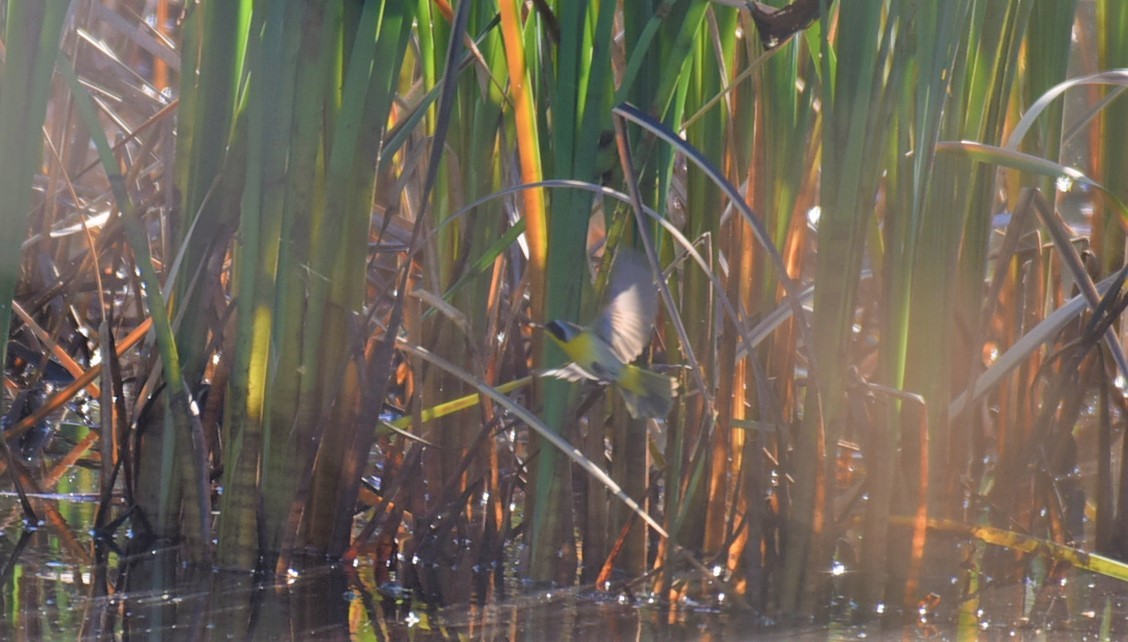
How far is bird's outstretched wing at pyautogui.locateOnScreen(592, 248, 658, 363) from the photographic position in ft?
4.79

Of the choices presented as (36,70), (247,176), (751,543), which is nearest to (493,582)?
(751,543)

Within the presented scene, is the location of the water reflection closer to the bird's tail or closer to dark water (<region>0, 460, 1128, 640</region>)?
dark water (<region>0, 460, 1128, 640</region>)

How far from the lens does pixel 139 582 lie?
1513mm

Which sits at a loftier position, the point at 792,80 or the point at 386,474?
the point at 792,80

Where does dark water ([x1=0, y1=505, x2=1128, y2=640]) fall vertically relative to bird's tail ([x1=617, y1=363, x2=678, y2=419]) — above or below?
below

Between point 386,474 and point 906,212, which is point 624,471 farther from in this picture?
point 906,212

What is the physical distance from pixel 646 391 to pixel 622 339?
79mm

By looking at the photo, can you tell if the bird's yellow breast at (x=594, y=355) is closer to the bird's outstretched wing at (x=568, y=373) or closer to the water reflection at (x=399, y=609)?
the bird's outstretched wing at (x=568, y=373)

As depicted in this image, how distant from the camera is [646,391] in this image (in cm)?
152

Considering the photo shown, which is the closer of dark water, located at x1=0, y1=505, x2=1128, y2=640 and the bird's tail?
dark water, located at x1=0, y1=505, x2=1128, y2=640

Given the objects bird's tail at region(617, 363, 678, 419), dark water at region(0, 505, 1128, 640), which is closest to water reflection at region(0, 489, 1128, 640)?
dark water at region(0, 505, 1128, 640)

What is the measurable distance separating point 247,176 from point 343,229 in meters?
0.13

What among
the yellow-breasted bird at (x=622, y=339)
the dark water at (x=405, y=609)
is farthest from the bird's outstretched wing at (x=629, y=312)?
the dark water at (x=405, y=609)

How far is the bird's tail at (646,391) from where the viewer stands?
4.81ft
